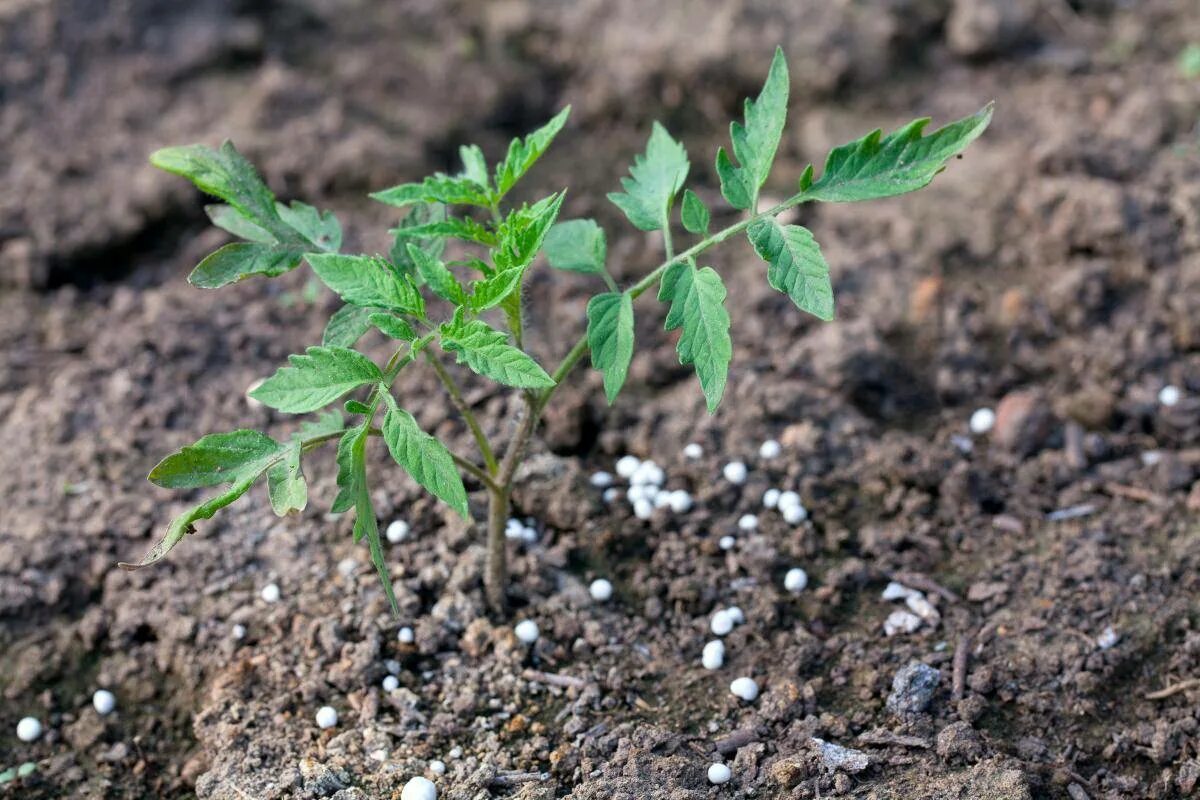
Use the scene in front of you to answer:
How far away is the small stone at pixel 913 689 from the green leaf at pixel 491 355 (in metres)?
1.10

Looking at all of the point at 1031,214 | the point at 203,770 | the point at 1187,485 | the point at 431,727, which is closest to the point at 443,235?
the point at 431,727

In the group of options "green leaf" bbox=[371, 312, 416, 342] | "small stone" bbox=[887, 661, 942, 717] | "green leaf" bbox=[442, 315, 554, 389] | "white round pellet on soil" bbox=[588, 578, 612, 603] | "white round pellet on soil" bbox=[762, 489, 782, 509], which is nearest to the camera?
"green leaf" bbox=[442, 315, 554, 389]

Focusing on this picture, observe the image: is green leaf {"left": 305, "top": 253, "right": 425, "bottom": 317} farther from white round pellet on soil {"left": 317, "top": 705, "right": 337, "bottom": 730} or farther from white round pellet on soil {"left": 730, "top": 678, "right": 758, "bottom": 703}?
white round pellet on soil {"left": 730, "top": 678, "right": 758, "bottom": 703}

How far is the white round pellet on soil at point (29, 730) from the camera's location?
2666 millimetres

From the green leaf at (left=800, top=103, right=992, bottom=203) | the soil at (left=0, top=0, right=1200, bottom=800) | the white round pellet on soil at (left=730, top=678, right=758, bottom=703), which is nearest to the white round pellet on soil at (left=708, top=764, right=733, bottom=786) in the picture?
the soil at (left=0, top=0, right=1200, bottom=800)

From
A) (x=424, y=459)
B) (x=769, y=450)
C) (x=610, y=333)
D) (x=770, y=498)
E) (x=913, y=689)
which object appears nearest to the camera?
(x=424, y=459)

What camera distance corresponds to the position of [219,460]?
2090mm

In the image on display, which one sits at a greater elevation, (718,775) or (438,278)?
(438,278)

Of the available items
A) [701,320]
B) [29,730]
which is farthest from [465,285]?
[29,730]

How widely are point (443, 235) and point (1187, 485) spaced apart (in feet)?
6.70

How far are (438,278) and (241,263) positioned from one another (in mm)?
403

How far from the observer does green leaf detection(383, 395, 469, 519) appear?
1.99 m

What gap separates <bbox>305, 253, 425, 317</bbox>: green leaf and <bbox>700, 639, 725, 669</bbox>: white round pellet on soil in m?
1.05

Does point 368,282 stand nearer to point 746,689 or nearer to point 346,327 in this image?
point 346,327
